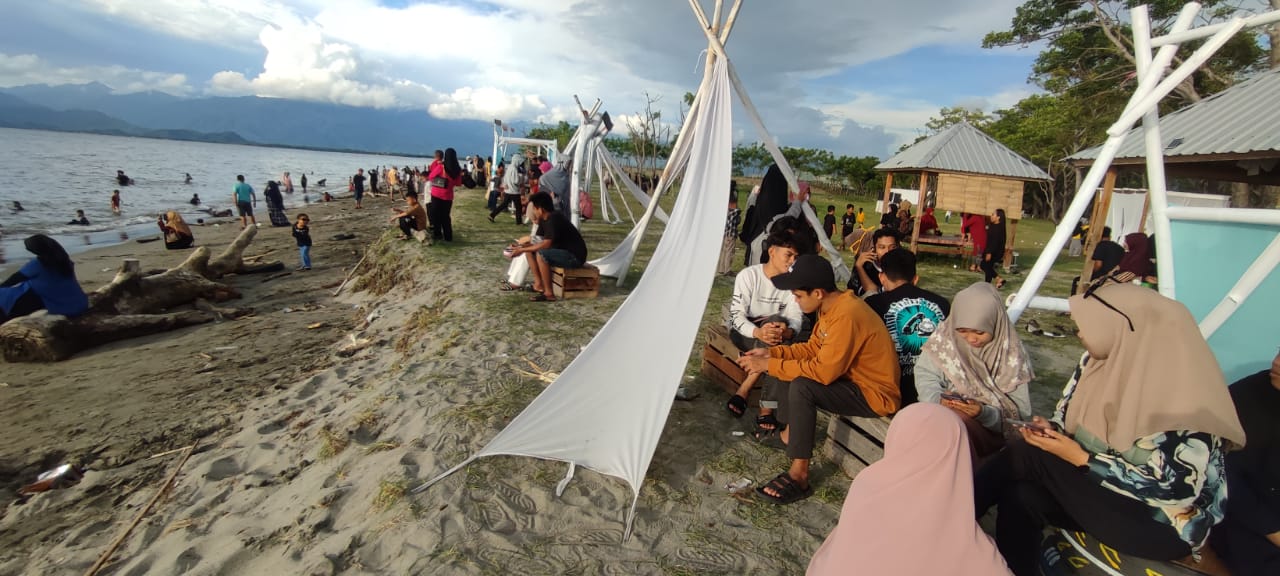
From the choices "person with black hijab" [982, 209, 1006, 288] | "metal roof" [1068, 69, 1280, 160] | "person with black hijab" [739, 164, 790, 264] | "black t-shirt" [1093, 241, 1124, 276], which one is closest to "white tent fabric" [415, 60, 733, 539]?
"person with black hijab" [739, 164, 790, 264]

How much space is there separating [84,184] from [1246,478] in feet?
145

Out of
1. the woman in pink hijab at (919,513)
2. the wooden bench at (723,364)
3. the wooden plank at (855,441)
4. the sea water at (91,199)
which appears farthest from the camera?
the sea water at (91,199)

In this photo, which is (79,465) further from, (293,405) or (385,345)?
(385,345)

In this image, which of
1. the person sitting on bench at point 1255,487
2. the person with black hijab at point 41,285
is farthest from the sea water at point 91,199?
the person sitting on bench at point 1255,487

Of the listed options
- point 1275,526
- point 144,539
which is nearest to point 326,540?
A: point 144,539

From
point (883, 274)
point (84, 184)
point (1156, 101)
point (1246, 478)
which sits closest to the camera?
point (1246, 478)

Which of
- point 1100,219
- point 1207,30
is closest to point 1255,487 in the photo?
point 1207,30

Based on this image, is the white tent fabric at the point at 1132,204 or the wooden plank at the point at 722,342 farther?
the white tent fabric at the point at 1132,204

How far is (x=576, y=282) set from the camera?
7.03 m

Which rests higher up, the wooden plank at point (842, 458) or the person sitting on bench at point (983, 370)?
the person sitting on bench at point (983, 370)

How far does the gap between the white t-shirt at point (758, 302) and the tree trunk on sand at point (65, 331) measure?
7.98m

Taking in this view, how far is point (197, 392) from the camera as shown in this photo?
5402 millimetres

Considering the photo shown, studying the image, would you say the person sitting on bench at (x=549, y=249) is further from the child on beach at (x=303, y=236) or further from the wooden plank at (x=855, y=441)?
the child on beach at (x=303, y=236)

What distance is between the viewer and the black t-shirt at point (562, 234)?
6.68 metres
